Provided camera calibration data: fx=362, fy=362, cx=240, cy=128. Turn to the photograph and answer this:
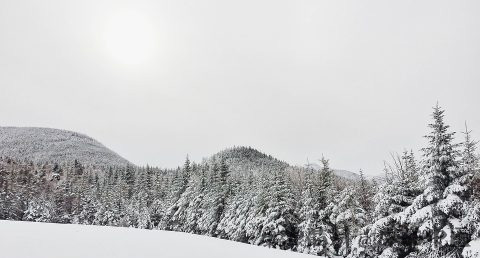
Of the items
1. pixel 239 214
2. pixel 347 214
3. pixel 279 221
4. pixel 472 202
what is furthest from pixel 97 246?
pixel 239 214

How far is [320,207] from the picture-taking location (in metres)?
36.3

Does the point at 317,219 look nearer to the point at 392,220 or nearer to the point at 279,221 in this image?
the point at 279,221

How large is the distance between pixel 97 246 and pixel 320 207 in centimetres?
3085

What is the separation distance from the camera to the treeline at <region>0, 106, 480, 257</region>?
2000 cm

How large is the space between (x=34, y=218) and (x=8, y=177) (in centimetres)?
2109

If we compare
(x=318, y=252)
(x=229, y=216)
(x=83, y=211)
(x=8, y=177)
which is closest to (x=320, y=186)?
(x=318, y=252)

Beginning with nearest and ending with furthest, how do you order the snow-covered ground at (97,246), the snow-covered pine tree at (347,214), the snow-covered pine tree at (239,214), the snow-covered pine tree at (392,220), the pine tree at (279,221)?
the snow-covered ground at (97,246), the snow-covered pine tree at (392,220), the snow-covered pine tree at (347,214), the pine tree at (279,221), the snow-covered pine tree at (239,214)

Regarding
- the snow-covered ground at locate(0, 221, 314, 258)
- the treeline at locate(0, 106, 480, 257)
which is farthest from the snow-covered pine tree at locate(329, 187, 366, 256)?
the snow-covered ground at locate(0, 221, 314, 258)

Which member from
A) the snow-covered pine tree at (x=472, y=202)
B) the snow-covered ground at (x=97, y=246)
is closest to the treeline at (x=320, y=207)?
the snow-covered pine tree at (x=472, y=202)

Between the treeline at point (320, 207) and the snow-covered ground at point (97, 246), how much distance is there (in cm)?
1361

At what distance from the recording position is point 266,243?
37438 millimetres

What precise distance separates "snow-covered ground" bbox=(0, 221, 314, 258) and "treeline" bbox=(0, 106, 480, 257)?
13607 mm

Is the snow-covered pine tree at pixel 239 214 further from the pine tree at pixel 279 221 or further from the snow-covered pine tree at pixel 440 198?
the snow-covered pine tree at pixel 440 198

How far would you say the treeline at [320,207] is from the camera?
2000 cm
